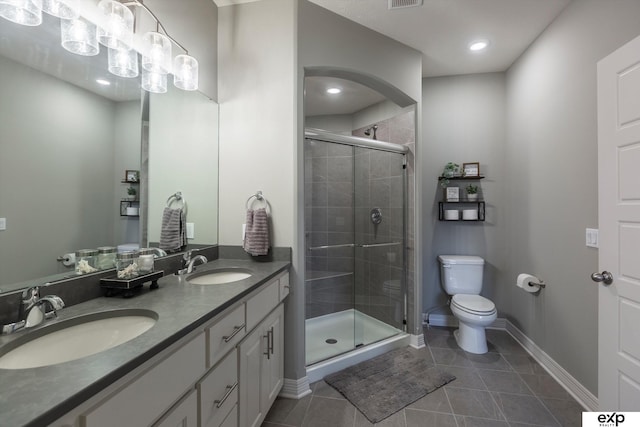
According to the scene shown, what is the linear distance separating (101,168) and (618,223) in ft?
8.13

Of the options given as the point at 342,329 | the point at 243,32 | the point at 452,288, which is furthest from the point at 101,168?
the point at 452,288

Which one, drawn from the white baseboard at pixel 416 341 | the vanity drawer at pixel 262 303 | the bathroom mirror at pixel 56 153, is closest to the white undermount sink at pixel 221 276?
the vanity drawer at pixel 262 303

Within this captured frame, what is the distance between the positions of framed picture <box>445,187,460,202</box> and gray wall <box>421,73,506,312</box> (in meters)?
0.11

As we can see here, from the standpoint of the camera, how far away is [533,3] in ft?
6.65

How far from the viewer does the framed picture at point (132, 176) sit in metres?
1.40

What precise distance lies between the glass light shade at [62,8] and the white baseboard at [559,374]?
11.1 ft

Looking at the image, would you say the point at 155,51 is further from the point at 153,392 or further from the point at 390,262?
the point at 390,262

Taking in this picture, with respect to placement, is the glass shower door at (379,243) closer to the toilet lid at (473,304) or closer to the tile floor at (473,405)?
the toilet lid at (473,304)

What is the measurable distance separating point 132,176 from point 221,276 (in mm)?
A: 765

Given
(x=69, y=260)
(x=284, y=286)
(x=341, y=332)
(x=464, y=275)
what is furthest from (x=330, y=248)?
(x=69, y=260)

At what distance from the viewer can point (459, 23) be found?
2.26 metres

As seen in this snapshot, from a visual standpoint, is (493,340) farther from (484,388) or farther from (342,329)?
(342,329)

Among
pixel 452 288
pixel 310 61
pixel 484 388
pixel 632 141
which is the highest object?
pixel 310 61

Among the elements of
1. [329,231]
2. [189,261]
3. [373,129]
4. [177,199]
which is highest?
[373,129]
